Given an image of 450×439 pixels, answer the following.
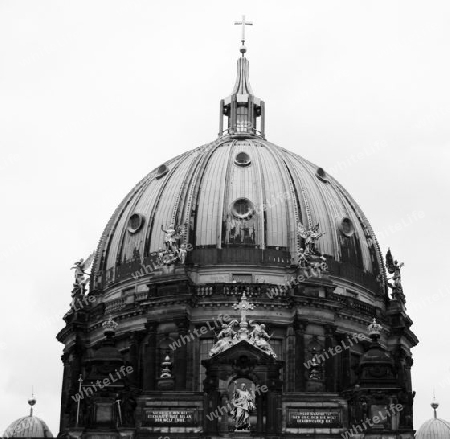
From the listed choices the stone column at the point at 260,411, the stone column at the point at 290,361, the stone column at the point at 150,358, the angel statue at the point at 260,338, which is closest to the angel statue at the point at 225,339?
the angel statue at the point at 260,338

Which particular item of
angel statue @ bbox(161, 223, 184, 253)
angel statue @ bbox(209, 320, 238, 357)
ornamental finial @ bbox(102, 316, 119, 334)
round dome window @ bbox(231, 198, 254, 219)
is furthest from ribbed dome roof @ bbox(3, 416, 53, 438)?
round dome window @ bbox(231, 198, 254, 219)

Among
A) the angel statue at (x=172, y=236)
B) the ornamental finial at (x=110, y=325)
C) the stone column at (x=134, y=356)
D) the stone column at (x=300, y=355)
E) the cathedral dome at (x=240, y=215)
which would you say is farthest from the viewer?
the cathedral dome at (x=240, y=215)

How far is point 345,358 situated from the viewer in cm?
9144

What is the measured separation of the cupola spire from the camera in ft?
360

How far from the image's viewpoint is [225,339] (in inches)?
3260

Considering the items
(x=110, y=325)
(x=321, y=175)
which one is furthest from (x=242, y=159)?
(x=110, y=325)

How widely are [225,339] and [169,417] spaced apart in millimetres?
5984

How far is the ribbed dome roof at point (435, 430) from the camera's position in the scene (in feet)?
310

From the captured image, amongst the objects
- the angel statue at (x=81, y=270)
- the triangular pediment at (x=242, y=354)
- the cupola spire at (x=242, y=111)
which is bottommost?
the triangular pediment at (x=242, y=354)

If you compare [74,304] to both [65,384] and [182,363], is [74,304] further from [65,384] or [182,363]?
[182,363]

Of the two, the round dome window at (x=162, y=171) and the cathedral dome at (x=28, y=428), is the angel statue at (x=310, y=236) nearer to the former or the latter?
the round dome window at (x=162, y=171)

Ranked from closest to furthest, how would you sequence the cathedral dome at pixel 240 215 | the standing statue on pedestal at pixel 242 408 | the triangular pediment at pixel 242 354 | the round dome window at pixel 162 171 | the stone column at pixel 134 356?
the standing statue on pedestal at pixel 242 408, the triangular pediment at pixel 242 354, the stone column at pixel 134 356, the cathedral dome at pixel 240 215, the round dome window at pixel 162 171

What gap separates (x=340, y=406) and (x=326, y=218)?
65.8ft

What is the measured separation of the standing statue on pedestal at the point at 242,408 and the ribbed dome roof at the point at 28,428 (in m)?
15.0
